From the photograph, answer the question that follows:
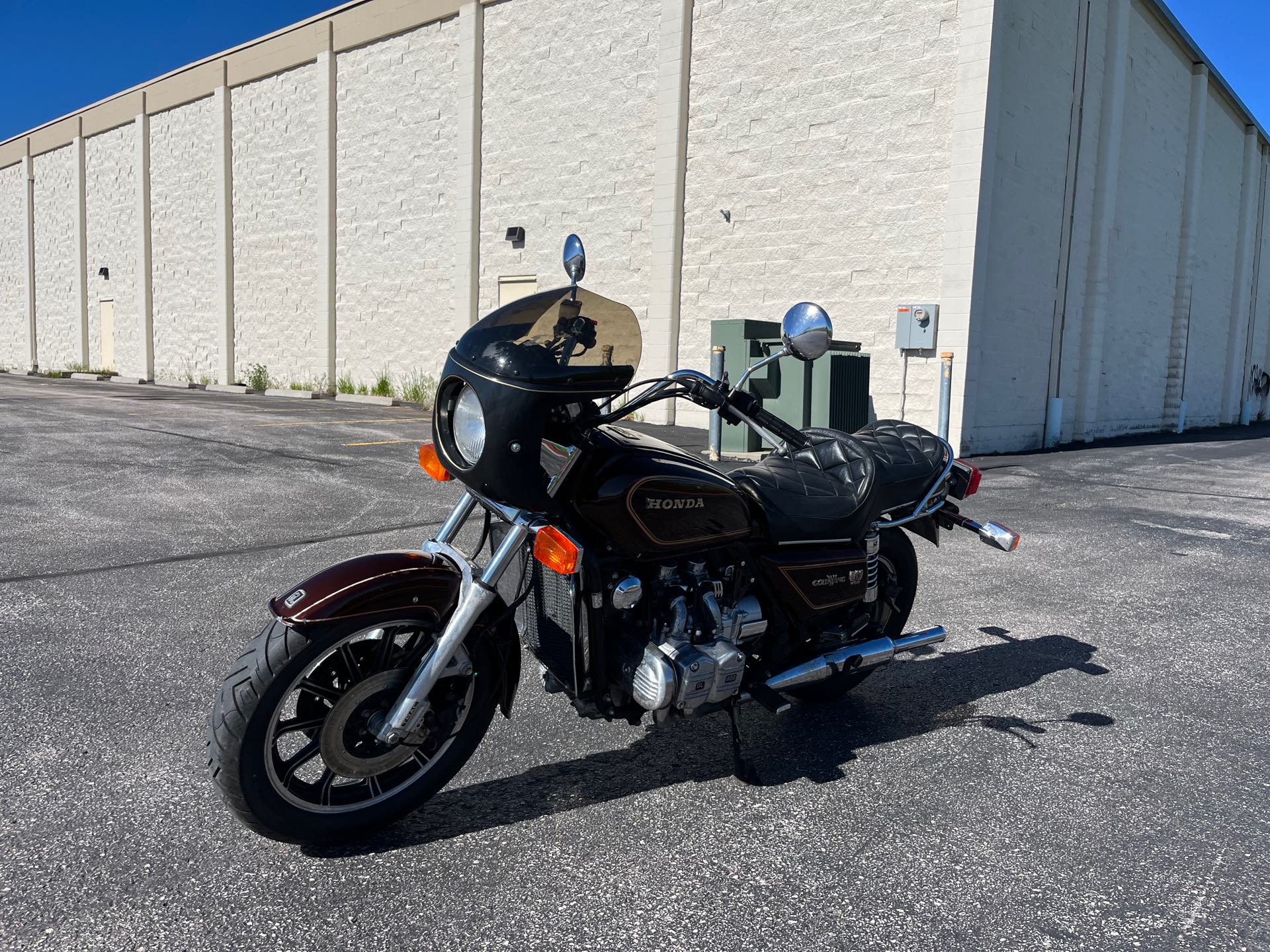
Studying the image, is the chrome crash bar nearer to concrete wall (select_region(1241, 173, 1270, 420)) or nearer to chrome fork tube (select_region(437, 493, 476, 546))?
chrome fork tube (select_region(437, 493, 476, 546))

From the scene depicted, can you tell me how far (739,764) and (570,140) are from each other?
15913 mm

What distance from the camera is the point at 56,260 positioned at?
3144 centimetres

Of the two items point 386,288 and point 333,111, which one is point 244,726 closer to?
point 386,288

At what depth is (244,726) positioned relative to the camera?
8.05ft

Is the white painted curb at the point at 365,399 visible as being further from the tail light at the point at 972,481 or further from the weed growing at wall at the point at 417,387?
the tail light at the point at 972,481

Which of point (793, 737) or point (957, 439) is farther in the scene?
point (957, 439)

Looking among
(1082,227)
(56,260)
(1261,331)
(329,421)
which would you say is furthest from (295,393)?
(1261,331)

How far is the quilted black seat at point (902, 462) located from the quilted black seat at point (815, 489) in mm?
73

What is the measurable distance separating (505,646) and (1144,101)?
19562 mm

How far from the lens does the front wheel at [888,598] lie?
3.79 meters

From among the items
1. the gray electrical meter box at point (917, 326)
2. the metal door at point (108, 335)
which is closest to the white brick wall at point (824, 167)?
the gray electrical meter box at point (917, 326)

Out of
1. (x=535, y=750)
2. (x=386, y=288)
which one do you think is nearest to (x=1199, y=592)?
(x=535, y=750)

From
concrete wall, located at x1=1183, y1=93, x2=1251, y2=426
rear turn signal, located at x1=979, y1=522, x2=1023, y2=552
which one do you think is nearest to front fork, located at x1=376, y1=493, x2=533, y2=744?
rear turn signal, located at x1=979, y1=522, x2=1023, y2=552

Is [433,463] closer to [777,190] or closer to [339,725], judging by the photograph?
[339,725]
